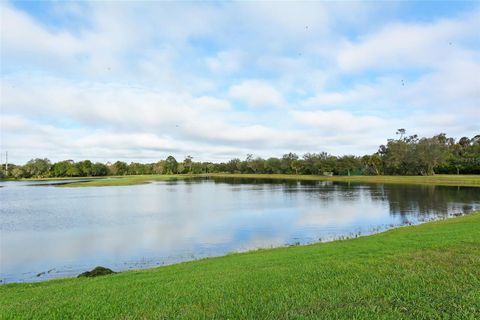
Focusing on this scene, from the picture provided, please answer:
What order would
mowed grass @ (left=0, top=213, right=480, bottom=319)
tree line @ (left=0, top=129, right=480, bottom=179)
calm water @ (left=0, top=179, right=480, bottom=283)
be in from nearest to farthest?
mowed grass @ (left=0, top=213, right=480, bottom=319) < calm water @ (left=0, top=179, right=480, bottom=283) < tree line @ (left=0, top=129, right=480, bottom=179)

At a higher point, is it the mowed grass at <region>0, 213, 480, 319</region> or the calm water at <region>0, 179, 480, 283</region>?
the mowed grass at <region>0, 213, 480, 319</region>

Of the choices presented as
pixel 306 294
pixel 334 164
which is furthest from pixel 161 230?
pixel 334 164

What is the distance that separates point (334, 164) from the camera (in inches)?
4240

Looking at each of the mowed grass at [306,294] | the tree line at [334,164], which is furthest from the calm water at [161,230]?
the tree line at [334,164]

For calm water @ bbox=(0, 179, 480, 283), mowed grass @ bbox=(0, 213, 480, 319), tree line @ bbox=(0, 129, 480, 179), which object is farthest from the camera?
tree line @ bbox=(0, 129, 480, 179)

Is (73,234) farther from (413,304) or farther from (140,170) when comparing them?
(140,170)

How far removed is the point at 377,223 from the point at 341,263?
18.7 m

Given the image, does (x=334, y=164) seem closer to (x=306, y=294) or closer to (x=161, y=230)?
(x=161, y=230)

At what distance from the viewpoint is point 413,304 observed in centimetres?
498

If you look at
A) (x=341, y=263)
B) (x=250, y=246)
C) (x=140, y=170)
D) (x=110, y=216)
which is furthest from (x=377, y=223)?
(x=140, y=170)

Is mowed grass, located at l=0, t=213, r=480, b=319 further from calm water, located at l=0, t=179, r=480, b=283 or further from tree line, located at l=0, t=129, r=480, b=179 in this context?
tree line, located at l=0, t=129, r=480, b=179

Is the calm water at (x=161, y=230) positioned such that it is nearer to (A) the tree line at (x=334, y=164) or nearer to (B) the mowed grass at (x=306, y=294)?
(B) the mowed grass at (x=306, y=294)

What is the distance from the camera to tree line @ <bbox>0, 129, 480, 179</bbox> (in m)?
85.8

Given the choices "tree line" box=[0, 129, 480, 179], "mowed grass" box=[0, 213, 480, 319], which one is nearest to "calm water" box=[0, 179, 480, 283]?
"mowed grass" box=[0, 213, 480, 319]
